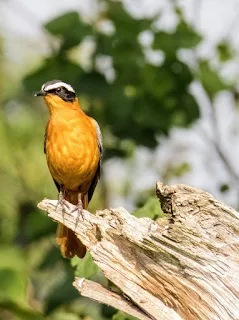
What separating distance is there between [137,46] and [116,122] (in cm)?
84

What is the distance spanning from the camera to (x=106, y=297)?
4.94m

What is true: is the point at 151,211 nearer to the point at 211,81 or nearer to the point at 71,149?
the point at 71,149

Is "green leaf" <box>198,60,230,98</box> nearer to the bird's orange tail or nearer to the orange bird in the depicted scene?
the orange bird

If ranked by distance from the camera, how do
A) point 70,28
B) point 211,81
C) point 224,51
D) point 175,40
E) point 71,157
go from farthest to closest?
point 224,51
point 211,81
point 175,40
point 70,28
point 71,157

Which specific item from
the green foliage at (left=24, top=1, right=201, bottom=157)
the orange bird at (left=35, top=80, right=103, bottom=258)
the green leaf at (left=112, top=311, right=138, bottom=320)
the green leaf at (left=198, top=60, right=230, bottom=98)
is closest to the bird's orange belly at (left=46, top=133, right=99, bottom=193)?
the orange bird at (left=35, top=80, right=103, bottom=258)

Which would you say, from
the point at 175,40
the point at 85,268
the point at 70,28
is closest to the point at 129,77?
the point at 175,40

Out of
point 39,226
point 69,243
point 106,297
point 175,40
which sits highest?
point 175,40

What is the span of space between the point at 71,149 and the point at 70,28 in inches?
76.0

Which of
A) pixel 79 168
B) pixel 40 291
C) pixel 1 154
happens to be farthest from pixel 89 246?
pixel 1 154

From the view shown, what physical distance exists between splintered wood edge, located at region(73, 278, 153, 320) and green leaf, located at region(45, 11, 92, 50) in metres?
3.71

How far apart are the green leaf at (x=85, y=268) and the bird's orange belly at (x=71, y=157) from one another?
1.13 m

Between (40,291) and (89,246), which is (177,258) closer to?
(89,246)

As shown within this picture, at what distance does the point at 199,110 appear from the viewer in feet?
28.1

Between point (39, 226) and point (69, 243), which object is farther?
point (39, 226)
